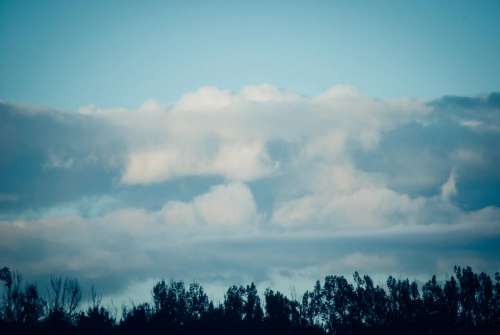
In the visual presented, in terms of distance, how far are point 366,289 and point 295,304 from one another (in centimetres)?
1623

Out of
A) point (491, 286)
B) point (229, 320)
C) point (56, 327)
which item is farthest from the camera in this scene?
point (491, 286)

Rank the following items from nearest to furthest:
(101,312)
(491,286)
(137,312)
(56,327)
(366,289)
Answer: (56,327), (137,312), (101,312), (491,286), (366,289)

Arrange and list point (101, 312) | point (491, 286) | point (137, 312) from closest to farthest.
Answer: point (137, 312), point (101, 312), point (491, 286)

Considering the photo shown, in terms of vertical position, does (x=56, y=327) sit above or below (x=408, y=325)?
above

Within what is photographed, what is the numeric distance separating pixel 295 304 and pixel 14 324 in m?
57.1

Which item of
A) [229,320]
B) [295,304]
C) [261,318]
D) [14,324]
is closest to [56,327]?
[14,324]

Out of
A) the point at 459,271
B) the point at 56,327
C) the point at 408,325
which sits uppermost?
the point at 459,271

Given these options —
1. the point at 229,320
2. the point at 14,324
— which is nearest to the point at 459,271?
the point at 229,320

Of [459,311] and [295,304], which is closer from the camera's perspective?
[459,311]

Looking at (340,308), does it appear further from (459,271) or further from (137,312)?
(137,312)

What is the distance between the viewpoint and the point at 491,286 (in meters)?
72.2

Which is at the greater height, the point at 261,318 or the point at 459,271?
the point at 459,271

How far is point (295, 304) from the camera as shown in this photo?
84.8 m

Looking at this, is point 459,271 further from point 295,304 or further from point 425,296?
point 295,304
